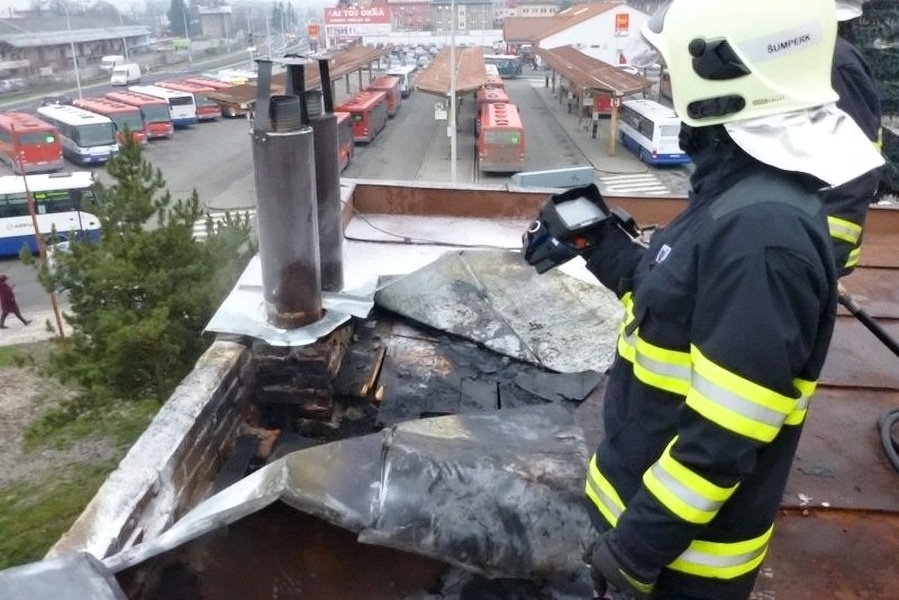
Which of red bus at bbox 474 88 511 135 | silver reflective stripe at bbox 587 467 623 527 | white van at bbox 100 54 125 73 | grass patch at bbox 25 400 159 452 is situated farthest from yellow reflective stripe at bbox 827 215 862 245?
white van at bbox 100 54 125 73

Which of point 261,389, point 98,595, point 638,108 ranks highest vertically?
point 98,595

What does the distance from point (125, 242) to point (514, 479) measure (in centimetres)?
824

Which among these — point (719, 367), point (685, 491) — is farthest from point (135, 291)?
point (719, 367)

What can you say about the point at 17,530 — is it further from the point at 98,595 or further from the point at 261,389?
the point at 98,595

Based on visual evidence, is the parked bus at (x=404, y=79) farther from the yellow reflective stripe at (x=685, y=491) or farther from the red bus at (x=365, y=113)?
the yellow reflective stripe at (x=685, y=491)

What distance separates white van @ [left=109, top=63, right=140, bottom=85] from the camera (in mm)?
48031

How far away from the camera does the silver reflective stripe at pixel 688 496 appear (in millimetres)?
1646

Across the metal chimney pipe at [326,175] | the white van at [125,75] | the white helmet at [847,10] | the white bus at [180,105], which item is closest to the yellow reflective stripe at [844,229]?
the white helmet at [847,10]

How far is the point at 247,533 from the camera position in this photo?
7.63 ft

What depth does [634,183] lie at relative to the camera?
2519 centimetres

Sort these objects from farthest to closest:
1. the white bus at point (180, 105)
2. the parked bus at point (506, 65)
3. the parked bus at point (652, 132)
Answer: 1. the parked bus at point (506, 65)
2. the white bus at point (180, 105)
3. the parked bus at point (652, 132)

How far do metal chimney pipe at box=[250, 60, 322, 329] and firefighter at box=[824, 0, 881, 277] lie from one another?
7.37 feet

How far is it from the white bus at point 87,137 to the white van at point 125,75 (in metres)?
21.7

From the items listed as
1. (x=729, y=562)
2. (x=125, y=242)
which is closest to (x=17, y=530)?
(x=125, y=242)
